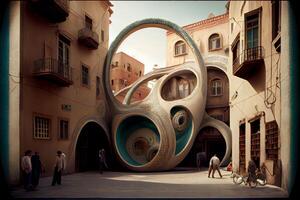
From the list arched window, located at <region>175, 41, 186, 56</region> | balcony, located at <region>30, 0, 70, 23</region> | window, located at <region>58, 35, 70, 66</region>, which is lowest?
window, located at <region>58, 35, 70, 66</region>

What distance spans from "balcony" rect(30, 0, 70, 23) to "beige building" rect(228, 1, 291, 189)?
9.14 metres

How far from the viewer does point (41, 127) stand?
1403 cm

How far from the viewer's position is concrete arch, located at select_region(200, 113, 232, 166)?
22031 mm

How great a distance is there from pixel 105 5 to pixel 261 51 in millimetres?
13846

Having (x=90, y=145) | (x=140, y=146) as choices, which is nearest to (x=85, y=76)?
(x=90, y=145)

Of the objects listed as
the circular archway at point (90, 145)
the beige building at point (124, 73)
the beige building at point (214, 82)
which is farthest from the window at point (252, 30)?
the beige building at point (124, 73)

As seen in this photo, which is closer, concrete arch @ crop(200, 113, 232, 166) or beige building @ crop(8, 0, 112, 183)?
beige building @ crop(8, 0, 112, 183)

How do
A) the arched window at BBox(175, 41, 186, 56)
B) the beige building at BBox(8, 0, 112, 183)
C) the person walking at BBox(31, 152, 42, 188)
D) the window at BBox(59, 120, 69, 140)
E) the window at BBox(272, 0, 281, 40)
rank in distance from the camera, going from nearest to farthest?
the person walking at BBox(31, 152, 42, 188)
the window at BBox(272, 0, 281, 40)
the beige building at BBox(8, 0, 112, 183)
the window at BBox(59, 120, 69, 140)
the arched window at BBox(175, 41, 186, 56)

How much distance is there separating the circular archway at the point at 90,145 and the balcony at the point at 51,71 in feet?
18.1

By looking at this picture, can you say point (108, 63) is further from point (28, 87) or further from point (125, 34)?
point (28, 87)

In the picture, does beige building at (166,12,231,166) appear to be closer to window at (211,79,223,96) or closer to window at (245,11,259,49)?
window at (211,79,223,96)

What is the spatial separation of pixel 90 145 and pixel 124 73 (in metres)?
20.9

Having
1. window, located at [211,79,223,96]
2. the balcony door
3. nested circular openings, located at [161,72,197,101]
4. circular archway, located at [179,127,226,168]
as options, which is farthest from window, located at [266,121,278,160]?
nested circular openings, located at [161,72,197,101]

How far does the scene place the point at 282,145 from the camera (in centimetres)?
1024
